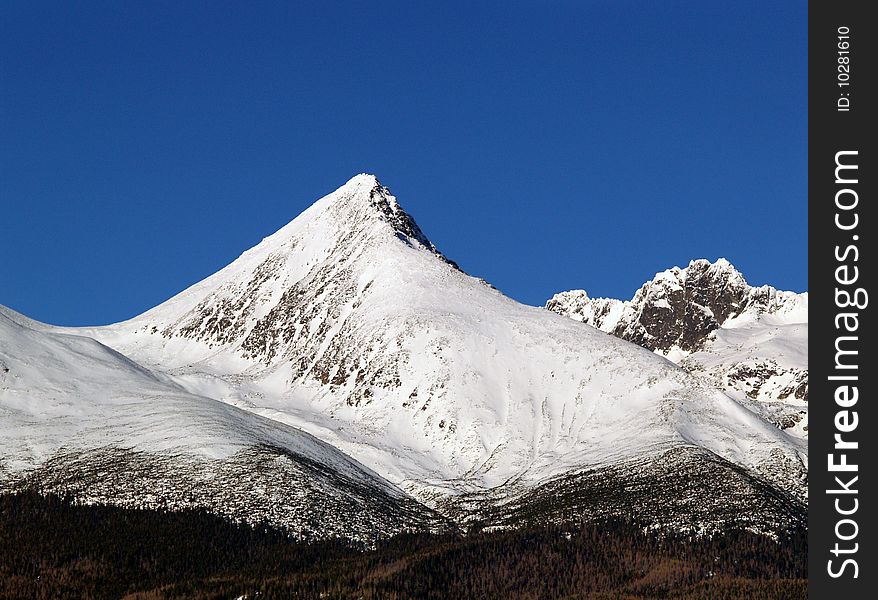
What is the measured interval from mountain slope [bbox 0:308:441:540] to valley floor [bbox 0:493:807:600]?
7.40m

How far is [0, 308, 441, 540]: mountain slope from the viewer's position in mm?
140500

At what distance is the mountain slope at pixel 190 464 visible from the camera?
140500 mm

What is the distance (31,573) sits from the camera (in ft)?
358

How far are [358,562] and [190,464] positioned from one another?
48.6 metres

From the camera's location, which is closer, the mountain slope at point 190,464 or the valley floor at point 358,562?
the valley floor at point 358,562

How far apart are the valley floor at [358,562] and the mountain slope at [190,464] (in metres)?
7.40

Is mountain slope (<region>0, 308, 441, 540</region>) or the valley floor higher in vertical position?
mountain slope (<region>0, 308, 441, 540</region>)

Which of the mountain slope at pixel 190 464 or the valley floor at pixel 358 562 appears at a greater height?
the mountain slope at pixel 190 464

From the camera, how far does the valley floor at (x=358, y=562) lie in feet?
337

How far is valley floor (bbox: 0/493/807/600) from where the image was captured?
337 feet

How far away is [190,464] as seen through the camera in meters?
155

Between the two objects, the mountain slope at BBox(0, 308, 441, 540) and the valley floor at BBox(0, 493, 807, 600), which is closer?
the valley floor at BBox(0, 493, 807, 600)
